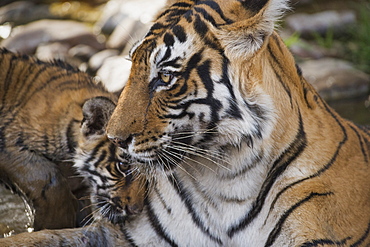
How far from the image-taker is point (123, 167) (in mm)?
3240

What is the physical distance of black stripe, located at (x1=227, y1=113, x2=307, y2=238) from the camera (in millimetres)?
2676

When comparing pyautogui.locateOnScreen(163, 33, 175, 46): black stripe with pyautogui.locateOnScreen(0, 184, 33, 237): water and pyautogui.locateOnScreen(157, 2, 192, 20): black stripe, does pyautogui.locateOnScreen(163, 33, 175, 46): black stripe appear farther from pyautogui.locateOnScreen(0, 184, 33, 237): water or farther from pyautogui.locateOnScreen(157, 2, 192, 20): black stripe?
pyautogui.locateOnScreen(0, 184, 33, 237): water

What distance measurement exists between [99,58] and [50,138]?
2868mm

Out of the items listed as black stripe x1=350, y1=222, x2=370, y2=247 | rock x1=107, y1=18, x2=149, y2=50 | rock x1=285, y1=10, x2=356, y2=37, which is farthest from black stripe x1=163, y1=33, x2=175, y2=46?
rock x1=285, y1=10, x2=356, y2=37

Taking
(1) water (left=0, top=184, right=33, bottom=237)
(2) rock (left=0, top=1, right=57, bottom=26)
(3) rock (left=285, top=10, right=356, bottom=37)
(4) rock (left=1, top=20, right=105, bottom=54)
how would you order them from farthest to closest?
1. (2) rock (left=0, top=1, right=57, bottom=26)
2. (3) rock (left=285, top=10, right=356, bottom=37)
3. (4) rock (left=1, top=20, right=105, bottom=54)
4. (1) water (left=0, top=184, right=33, bottom=237)

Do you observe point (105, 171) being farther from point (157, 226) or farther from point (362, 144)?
point (362, 144)

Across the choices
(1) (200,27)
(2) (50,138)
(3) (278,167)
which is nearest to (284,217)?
(3) (278,167)

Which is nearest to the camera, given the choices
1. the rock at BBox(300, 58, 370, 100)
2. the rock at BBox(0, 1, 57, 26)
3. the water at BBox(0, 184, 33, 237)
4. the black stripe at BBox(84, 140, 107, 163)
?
the black stripe at BBox(84, 140, 107, 163)

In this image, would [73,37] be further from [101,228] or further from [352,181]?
[352,181]

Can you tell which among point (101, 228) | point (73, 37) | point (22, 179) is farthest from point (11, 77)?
point (73, 37)

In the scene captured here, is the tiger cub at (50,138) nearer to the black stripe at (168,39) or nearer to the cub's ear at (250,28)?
the black stripe at (168,39)

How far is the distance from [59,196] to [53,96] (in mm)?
789

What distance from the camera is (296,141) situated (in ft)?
8.80

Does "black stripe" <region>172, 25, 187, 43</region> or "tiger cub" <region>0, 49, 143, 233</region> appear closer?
"black stripe" <region>172, 25, 187, 43</region>
